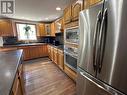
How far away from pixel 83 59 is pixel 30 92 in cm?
162

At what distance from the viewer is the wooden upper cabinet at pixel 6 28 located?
15.2 feet

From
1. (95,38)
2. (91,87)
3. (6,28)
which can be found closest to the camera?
(95,38)

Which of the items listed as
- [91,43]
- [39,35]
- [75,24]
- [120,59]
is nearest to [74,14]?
[75,24]

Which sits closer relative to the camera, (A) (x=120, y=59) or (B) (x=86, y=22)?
(A) (x=120, y=59)

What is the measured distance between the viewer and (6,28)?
4.73 m

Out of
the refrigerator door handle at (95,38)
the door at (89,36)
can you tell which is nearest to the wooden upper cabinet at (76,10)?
the door at (89,36)

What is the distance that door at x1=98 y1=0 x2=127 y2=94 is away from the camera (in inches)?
38.3

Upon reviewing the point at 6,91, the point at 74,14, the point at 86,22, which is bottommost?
the point at 6,91

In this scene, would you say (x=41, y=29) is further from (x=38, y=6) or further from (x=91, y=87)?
(x=91, y=87)

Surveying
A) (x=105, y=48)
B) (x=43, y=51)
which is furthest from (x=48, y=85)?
(x=43, y=51)

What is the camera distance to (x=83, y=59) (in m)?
1.64

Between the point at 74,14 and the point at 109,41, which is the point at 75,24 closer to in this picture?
the point at 74,14

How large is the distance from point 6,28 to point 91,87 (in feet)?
15.9

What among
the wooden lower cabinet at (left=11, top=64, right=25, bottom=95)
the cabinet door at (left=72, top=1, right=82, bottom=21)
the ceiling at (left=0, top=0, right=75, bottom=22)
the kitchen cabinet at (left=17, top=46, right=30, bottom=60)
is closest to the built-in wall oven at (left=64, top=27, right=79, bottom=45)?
the cabinet door at (left=72, top=1, right=82, bottom=21)
